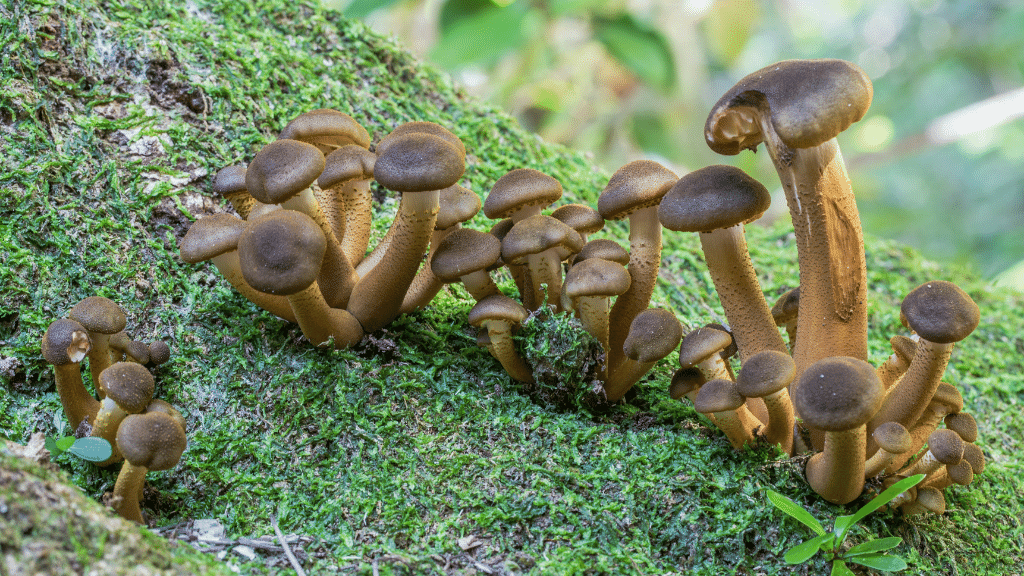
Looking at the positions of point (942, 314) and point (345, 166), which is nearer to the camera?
point (942, 314)

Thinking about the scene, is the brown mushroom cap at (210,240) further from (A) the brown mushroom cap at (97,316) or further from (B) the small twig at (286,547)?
(B) the small twig at (286,547)

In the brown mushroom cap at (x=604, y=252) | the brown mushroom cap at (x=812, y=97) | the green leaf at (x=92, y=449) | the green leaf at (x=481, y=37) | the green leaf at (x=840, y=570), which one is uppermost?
the green leaf at (x=481, y=37)

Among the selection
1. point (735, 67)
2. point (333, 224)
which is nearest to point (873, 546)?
point (333, 224)

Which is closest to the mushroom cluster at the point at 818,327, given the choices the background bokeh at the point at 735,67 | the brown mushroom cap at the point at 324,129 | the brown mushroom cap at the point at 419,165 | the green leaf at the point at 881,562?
the green leaf at the point at 881,562

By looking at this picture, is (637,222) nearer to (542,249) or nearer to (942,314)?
(542,249)

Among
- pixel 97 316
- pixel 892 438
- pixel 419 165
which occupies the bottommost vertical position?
pixel 892 438

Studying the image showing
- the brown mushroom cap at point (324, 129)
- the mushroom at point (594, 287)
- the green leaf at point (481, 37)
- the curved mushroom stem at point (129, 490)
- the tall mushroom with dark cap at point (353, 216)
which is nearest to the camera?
the curved mushroom stem at point (129, 490)
